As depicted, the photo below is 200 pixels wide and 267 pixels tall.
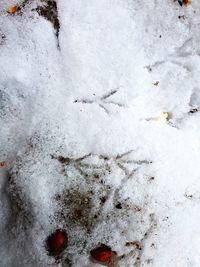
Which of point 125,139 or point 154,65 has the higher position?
point 154,65

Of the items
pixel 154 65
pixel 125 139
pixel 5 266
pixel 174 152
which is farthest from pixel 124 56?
pixel 5 266

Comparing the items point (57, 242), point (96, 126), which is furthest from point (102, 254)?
point (96, 126)

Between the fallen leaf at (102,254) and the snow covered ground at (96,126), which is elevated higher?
the snow covered ground at (96,126)

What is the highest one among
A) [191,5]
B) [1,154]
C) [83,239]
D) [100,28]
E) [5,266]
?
[191,5]

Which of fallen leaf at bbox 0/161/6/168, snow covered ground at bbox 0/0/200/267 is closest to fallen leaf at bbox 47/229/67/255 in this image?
snow covered ground at bbox 0/0/200/267

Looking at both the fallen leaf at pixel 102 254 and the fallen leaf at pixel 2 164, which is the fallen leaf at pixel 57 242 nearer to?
the fallen leaf at pixel 102 254

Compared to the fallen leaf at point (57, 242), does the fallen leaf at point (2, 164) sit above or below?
above

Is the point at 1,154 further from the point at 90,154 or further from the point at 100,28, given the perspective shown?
the point at 100,28

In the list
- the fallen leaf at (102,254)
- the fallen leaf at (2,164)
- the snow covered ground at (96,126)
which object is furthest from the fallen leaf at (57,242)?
the fallen leaf at (2,164)
